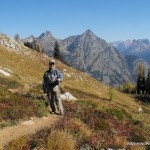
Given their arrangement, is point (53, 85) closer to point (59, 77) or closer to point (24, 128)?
point (59, 77)

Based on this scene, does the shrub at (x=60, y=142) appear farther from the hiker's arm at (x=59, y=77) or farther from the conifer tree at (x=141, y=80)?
the conifer tree at (x=141, y=80)

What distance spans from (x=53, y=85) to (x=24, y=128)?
467cm

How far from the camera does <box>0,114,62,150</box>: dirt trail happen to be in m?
15.0

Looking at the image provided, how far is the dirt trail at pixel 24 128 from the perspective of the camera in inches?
591

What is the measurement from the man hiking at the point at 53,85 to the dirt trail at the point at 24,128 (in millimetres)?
1102

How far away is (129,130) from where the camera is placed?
67.9 ft

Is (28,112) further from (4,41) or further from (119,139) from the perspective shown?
(4,41)

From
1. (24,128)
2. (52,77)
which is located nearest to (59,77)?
(52,77)

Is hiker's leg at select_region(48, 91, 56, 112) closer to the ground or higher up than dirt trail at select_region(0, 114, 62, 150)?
higher up

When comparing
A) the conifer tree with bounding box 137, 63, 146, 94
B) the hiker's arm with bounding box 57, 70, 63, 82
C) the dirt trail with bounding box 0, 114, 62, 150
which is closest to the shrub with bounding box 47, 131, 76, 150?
the dirt trail with bounding box 0, 114, 62, 150

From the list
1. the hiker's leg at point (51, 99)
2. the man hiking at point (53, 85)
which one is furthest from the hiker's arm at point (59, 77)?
the hiker's leg at point (51, 99)

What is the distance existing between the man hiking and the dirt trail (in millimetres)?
1102

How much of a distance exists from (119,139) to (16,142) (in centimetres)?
480

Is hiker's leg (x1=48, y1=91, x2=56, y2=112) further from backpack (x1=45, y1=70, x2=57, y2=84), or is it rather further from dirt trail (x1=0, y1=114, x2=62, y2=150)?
dirt trail (x1=0, y1=114, x2=62, y2=150)
